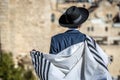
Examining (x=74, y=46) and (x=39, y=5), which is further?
(x=39, y=5)

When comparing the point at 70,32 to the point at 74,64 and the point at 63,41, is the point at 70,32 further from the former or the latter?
the point at 74,64

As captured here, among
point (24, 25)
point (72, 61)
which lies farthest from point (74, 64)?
point (24, 25)

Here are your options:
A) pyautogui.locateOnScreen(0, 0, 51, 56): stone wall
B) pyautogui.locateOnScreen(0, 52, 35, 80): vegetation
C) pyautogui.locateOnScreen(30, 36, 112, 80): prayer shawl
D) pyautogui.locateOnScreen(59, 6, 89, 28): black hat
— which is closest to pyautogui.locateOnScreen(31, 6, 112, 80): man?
pyautogui.locateOnScreen(30, 36, 112, 80): prayer shawl

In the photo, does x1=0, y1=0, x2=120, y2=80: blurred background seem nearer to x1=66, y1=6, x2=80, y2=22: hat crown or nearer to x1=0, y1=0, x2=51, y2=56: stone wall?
x1=0, y1=0, x2=51, y2=56: stone wall

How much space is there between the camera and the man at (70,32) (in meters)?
5.79

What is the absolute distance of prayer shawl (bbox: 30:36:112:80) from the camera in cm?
559

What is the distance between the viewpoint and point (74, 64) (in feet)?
18.5

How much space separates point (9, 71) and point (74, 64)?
1679 cm

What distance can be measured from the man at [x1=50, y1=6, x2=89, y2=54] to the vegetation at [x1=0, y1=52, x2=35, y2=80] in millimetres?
15611

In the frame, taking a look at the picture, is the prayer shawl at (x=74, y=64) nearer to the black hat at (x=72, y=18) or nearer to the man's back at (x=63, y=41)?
the man's back at (x=63, y=41)

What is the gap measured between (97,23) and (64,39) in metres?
43.6

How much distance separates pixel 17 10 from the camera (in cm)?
2569

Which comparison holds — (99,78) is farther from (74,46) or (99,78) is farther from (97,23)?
(97,23)

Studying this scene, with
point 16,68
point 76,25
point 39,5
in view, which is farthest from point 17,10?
point 76,25
